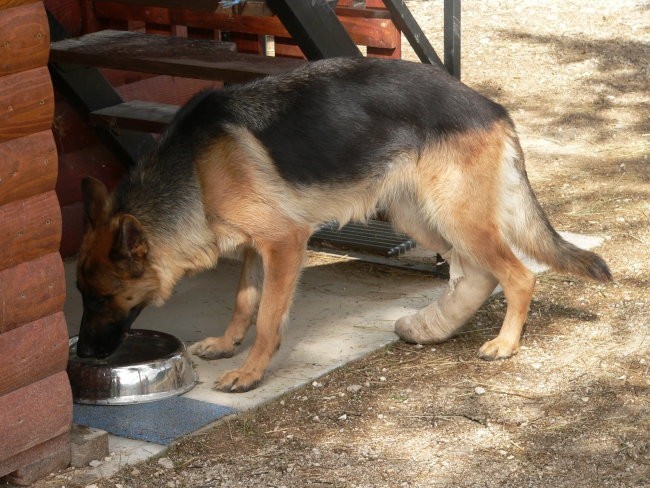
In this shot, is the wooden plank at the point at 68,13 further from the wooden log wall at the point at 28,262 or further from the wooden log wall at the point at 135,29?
the wooden log wall at the point at 28,262

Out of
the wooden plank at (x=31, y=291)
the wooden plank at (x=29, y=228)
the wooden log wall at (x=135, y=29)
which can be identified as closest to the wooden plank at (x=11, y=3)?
the wooden plank at (x=29, y=228)

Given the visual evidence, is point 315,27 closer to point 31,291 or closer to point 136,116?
point 136,116

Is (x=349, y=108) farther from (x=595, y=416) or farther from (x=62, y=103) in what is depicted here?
(x=62, y=103)

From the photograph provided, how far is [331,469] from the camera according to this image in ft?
14.7

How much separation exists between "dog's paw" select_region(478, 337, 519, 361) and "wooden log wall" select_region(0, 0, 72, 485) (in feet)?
7.50

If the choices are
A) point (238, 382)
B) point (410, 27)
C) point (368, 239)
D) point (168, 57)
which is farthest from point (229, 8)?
point (368, 239)

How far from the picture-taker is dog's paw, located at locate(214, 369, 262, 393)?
5.26 meters

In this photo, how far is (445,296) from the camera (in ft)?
19.0

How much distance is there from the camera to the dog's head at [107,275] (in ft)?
16.2

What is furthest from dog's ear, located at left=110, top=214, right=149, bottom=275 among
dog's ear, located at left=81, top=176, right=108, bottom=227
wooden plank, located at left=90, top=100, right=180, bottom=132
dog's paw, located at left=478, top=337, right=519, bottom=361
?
dog's paw, located at left=478, top=337, right=519, bottom=361

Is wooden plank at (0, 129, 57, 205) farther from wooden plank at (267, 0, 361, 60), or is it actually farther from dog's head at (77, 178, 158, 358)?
wooden plank at (267, 0, 361, 60)

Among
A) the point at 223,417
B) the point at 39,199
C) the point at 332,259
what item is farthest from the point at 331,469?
the point at 332,259

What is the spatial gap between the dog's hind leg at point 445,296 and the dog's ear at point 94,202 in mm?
1682

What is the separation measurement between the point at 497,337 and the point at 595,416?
93 cm
